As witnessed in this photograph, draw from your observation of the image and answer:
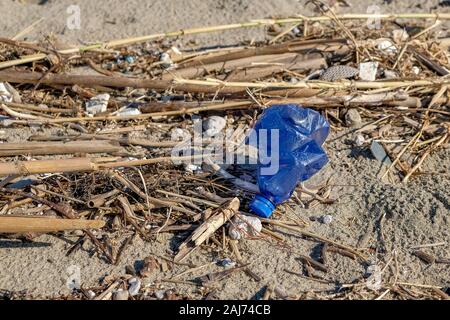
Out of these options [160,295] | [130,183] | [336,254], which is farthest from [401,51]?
[160,295]

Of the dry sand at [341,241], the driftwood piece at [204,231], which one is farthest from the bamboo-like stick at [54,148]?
the driftwood piece at [204,231]

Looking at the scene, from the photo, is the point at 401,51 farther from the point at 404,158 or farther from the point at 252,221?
the point at 252,221

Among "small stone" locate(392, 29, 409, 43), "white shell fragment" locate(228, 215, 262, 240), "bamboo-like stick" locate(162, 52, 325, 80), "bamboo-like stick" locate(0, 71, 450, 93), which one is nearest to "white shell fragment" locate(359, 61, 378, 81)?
"bamboo-like stick" locate(0, 71, 450, 93)

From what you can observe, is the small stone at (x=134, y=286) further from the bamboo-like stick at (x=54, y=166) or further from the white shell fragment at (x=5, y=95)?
the white shell fragment at (x=5, y=95)

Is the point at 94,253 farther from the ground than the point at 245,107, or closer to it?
closer to it

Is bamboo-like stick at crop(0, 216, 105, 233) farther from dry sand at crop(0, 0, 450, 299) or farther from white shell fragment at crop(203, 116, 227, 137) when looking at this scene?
white shell fragment at crop(203, 116, 227, 137)

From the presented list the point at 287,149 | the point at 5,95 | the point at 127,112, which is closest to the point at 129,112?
the point at 127,112

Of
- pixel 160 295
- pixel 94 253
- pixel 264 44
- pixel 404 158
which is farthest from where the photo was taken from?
pixel 264 44

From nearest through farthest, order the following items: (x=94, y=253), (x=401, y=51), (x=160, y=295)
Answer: (x=160, y=295) → (x=94, y=253) → (x=401, y=51)
